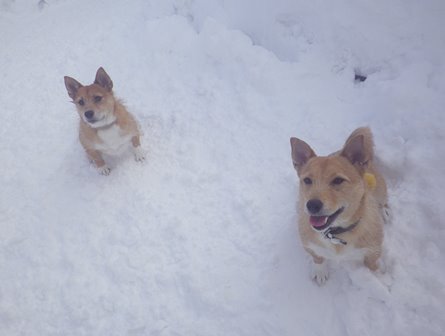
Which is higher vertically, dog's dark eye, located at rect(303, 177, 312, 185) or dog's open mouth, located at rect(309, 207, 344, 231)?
dog's dark eye, located at rect(303, 177, 312, 185)

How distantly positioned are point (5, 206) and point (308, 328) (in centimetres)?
460

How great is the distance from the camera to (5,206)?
5.55 m

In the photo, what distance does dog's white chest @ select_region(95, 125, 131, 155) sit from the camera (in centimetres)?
513

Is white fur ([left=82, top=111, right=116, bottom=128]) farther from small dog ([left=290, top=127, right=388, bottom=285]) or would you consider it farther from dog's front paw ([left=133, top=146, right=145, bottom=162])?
small dog ([left=290, top=127, right=388, bottom=285])

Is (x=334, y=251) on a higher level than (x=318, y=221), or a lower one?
lower

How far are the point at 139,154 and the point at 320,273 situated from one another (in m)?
3.07

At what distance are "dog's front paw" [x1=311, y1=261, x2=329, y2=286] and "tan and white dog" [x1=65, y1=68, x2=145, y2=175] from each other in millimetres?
3007

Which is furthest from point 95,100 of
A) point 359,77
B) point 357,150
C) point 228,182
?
point 359,77

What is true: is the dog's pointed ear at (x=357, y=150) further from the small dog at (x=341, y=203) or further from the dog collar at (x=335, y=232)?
the dog collar at (x=335, y=232)

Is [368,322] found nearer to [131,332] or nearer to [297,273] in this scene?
[297,273]

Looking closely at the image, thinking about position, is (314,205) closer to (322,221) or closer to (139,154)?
(322,221)

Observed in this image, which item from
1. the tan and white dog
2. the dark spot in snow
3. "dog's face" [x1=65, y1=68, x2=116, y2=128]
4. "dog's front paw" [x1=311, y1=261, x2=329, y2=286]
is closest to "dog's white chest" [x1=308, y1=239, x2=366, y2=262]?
"dog's front paw" [x1=311, y1=261, x2=329, y2=286]

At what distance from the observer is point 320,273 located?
3.93 metres

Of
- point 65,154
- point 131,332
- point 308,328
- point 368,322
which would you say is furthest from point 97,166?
point 368,322
